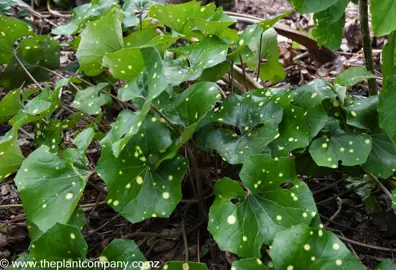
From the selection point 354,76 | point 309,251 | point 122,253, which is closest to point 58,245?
point 122,253

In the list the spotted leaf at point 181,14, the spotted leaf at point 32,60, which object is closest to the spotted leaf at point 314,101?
the spotted leaf at point 181,14

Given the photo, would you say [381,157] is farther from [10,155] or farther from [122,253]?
[10,155]

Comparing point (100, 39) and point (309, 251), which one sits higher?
point (100, 39)

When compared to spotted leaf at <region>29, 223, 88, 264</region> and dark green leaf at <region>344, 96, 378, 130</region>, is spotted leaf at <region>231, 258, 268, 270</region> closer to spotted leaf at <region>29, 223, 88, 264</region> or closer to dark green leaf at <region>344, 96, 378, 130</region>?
spotted leaf at <region>29, 223, 88, 264</region>

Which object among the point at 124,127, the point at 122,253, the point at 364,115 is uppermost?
the point at 124,127

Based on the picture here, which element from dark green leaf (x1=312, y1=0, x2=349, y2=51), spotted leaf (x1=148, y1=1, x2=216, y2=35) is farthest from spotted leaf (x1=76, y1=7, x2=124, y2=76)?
dark green leaf (x1=312, y1=0, x2=349, y2=51)

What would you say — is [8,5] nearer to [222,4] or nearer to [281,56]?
[222,4]
